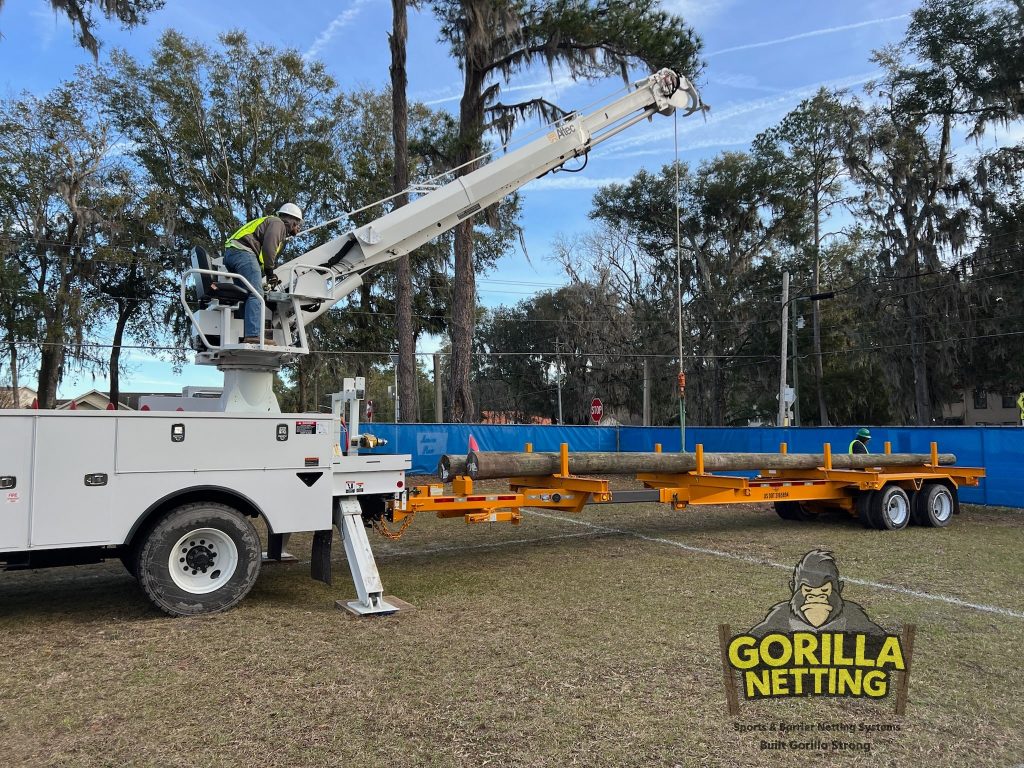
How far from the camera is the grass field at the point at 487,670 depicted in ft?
12.6

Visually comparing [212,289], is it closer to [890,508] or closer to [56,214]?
[890,508]

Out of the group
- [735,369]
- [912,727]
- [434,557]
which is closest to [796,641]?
[912,727]

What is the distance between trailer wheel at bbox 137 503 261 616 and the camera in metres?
6.05

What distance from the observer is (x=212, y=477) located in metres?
6.28

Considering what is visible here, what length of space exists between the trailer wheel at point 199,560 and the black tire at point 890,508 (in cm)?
909

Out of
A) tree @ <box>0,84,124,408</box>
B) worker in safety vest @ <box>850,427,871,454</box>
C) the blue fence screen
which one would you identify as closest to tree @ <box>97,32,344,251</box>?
tree @ <box>0,84,124,408</box>

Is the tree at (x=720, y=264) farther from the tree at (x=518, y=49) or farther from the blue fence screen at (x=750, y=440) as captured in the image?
the tree at (x=518, y=49)

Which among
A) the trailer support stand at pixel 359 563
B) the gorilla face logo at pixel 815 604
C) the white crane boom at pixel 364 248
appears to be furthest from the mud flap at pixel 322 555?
the gorilla face logo at pixel 815 604

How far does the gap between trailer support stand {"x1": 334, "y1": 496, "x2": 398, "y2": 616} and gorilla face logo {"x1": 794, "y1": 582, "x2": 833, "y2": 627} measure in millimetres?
3436

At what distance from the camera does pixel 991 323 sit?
1153 inches

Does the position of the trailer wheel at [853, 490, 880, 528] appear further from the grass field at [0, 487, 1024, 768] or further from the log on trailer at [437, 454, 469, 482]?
the log on trailer at [437, 454, 469, 482]

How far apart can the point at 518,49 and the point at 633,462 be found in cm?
1483

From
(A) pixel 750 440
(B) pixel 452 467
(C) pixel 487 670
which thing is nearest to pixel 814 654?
(C) pixel 487 670

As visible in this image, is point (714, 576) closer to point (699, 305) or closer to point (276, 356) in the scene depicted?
point (276, 356)
